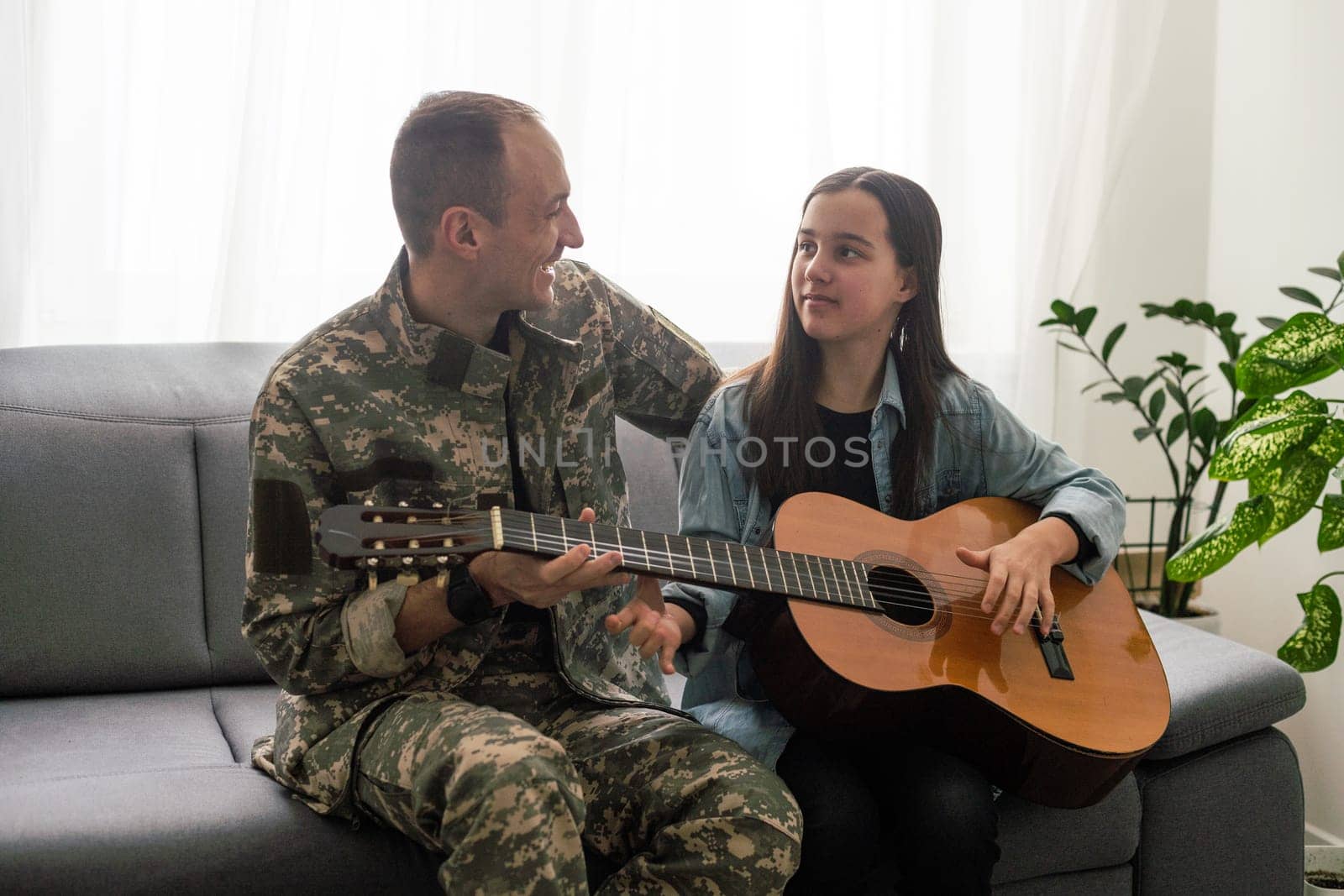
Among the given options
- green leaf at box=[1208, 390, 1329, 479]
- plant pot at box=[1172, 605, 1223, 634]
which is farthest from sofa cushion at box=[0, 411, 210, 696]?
plant pot at box=[1172, 605, 1223, 634]

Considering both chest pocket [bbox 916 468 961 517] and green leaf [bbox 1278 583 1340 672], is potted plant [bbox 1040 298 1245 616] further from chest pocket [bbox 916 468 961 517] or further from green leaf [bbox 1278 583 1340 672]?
chest pocket [bbox 916 468 961 517]

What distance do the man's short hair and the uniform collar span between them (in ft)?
0.31

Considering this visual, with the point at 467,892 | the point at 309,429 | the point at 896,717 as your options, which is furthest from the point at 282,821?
the point at 896,717

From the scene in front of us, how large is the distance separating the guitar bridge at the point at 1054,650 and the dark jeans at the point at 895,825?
16cm

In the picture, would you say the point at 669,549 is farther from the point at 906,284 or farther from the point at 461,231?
the point at 906,284

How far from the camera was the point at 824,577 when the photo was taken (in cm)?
144

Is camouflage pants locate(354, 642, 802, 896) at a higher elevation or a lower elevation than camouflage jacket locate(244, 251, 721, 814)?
lower

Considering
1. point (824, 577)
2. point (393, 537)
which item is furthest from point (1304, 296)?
point (393, 537)

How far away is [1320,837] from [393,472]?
210cm

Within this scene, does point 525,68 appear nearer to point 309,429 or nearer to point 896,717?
point 309,429

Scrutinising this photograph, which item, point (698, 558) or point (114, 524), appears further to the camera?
point (114, 524)

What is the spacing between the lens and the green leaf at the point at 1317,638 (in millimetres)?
1887

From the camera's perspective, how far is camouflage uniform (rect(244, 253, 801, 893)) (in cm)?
125

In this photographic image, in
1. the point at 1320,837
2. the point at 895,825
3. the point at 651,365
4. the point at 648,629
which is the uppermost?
the point at 651,365
